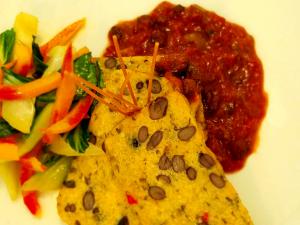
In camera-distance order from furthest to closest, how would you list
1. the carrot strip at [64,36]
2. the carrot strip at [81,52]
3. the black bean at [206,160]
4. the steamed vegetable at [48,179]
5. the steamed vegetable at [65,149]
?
the carrot strip at [64,36] < the carrot strip at [81,52] < the steamed vegetable at [48,179] < the steamed vegetable at [65,149] < the black bean at [206,160]

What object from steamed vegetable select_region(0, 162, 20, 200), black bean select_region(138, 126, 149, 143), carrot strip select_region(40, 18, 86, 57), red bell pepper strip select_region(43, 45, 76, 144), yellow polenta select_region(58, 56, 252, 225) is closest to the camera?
yellow polenta select_region(58, 56, 252, 225)

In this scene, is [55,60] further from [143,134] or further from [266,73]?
[266,73]

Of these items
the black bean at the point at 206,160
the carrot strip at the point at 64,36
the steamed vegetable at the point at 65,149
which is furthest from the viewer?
the carrot strip at the point at 64,36

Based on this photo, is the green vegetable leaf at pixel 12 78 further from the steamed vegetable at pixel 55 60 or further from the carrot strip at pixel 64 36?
the carrot strip at pixel 64 36

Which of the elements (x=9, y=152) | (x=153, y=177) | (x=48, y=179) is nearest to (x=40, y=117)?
(x=9, y=152)

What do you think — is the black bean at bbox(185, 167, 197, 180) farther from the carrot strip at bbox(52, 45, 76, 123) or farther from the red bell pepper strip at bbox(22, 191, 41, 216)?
the red bell pepper strip at bbox(22, 191, 41, 216)

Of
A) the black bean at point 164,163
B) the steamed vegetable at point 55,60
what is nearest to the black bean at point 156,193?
the black bean at point 164,163

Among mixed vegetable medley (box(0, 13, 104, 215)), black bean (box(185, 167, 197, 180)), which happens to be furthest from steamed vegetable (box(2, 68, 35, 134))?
black bean (box(185, 167, 197, 180))

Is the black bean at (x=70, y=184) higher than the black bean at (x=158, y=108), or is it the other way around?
the black bean at (x=158, y=108)
